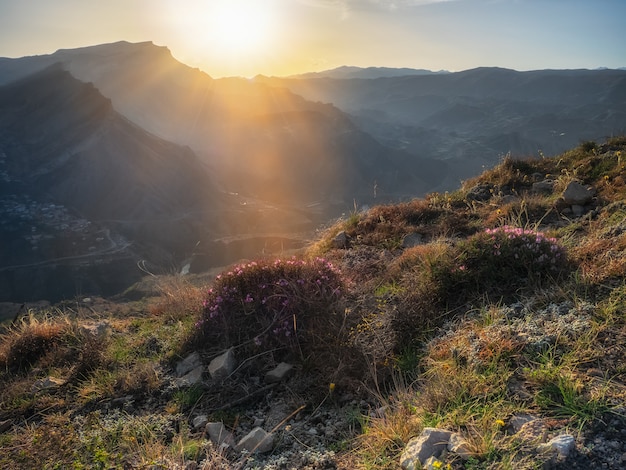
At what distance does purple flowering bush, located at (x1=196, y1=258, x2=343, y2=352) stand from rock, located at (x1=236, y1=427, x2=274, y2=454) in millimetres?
1168

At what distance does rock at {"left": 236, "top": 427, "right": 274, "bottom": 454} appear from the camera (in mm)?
3115

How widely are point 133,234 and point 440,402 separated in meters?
72.7

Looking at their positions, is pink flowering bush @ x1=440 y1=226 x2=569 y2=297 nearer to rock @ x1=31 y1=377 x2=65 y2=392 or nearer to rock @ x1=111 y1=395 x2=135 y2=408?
rock @ x1=111 y1=395 x2=135 y2=408

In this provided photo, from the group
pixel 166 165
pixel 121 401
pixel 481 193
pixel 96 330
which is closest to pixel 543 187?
pixel 481 193

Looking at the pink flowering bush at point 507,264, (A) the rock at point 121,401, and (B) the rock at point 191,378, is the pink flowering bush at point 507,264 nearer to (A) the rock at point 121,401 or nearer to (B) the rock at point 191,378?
(B) the rock at point 191,378

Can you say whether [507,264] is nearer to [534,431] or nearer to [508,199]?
[534,431]

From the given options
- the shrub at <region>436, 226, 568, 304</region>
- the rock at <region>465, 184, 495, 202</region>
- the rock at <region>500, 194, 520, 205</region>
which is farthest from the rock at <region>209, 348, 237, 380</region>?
the rock at <region>465, 184, 495, 202</region>

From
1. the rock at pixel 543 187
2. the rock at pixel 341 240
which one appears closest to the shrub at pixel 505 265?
the rock at pixel 341 240

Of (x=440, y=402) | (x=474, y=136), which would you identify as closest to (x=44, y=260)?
(x=440, y=402)

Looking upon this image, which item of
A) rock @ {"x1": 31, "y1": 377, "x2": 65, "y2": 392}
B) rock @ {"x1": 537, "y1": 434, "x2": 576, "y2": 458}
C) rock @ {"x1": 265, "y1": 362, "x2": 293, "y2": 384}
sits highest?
rock @ {"x1": 537, "y1": 434, "x2": 576, "y2": 458}

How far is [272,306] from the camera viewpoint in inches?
190

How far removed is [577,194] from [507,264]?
3912mm

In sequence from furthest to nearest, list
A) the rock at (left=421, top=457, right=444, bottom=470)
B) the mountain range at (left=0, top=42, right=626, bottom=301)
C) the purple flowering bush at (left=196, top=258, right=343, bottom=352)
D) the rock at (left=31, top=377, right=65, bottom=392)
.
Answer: the mountain range at (left=0, top=42, right=626, bottom=301), the rock at (left=31, top=377, right=65, bottom=392), the purple flowering bush at (left=196, top=258, right=343, bottom=352), the rock at (left=421, top=457, right=444, bottom=470)

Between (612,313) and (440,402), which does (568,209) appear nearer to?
(612,313)
